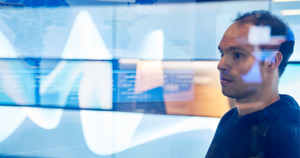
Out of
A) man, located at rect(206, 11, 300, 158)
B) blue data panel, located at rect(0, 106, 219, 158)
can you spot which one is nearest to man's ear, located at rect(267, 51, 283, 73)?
man, located at rect(206, 11, 300, 158)

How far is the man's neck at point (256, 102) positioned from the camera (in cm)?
86

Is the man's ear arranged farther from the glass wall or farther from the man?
the glass wall

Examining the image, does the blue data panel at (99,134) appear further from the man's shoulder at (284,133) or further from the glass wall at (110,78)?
the man's shoulder at (284,133)

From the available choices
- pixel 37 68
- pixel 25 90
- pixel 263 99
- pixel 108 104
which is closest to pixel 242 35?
pixel 263 99

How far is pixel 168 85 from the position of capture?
1.90 meters

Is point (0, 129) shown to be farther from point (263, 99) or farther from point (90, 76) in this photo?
point (263, 99)

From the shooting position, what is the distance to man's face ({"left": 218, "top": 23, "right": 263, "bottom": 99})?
92 cm

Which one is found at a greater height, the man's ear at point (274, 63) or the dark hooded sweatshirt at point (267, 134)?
the man's ear at point (274, 63)

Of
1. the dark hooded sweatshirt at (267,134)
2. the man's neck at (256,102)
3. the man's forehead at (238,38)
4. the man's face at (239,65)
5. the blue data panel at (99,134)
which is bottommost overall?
the blue data panel at (99,134)

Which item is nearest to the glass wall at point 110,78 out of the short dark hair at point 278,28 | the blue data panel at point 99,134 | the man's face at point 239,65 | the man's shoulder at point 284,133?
the blue data panel at point 99,134

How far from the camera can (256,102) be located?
0.88m

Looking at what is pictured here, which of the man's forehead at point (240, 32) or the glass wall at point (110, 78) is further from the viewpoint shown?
the glass wall at point (110, 78)

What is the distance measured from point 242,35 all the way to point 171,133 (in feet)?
4.16

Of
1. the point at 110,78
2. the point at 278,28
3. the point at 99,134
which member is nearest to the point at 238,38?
the point at 278,28
